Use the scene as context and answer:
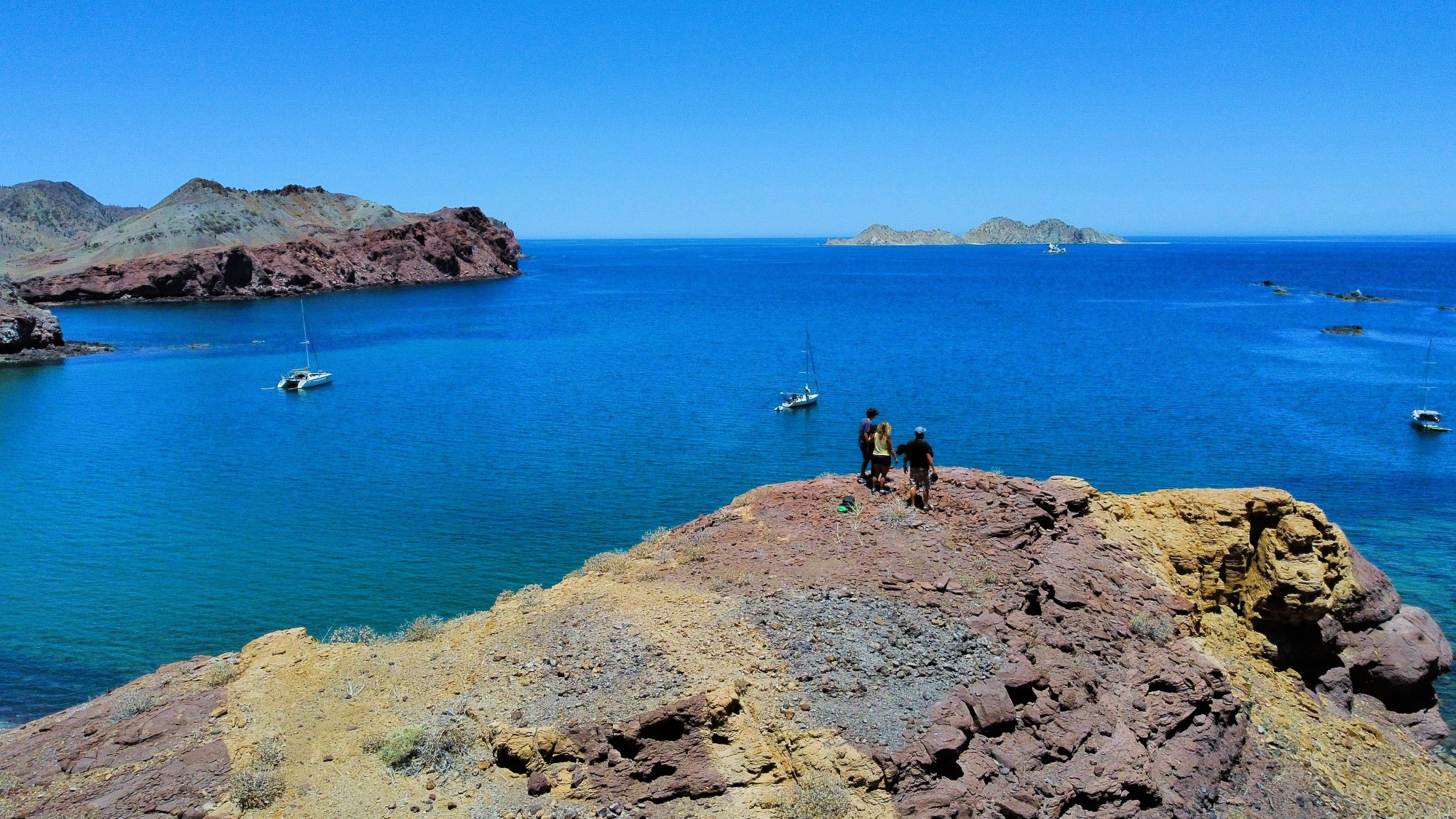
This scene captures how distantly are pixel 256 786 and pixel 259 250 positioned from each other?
131411mm

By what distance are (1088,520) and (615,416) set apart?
31640 millimetres

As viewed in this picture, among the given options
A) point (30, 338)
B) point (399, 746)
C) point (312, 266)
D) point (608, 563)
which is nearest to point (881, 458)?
point (608, 563)

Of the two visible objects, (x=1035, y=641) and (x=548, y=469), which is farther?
(x=548, y=469)

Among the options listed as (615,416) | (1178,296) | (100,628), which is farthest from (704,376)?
(1178,296)

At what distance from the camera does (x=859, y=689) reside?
1247 centimetres

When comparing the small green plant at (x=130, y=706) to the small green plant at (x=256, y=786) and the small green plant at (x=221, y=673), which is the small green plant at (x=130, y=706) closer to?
the small green plant at (x=221, y=673)

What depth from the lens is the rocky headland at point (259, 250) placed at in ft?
373

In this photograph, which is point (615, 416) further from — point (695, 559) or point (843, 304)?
point (843, 304)

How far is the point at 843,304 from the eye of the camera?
352 feet

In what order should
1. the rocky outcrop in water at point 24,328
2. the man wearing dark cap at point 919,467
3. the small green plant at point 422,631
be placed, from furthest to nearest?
the rocky outcrop in water at point 24,328
the man wearing dark cap at point 919,467
the small green plant at point 422,631

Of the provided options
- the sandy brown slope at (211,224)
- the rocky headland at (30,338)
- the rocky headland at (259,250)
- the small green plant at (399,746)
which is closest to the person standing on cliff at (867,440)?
the small green plant at (399,746)

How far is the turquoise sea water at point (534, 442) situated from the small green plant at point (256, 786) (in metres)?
11.5

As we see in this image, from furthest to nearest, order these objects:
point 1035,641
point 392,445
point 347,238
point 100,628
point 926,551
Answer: point 347,238
point 392,445
point 100,628
point 926,551
point 1035,641

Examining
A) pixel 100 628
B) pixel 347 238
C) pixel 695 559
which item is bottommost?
pixel 100 628
